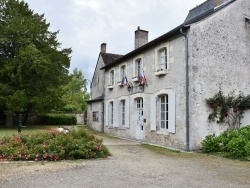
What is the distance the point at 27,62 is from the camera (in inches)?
756

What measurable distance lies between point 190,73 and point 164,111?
2.35 metres

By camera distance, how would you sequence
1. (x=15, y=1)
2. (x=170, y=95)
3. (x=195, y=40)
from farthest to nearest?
(x=15, y=1), (x=170, y=95), (x=195, y=40)

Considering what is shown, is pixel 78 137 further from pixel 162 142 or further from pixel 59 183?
pixel 162 142

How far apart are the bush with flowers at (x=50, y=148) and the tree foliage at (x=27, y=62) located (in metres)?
11.1

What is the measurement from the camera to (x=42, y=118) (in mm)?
27562

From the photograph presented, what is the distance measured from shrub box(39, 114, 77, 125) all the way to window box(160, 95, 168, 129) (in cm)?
1807

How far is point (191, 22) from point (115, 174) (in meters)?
7.06

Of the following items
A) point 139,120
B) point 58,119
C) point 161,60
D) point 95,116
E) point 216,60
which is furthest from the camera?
point 58,119

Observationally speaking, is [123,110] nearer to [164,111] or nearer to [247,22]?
[164,111]

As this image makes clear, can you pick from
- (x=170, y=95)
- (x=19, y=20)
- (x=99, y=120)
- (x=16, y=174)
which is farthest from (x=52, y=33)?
(x=16, y=174)

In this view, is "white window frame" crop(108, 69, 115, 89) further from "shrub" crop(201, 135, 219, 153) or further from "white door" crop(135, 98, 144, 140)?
"shrub" crop(201, 135, 219, 153)

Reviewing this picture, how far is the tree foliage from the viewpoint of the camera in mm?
18969

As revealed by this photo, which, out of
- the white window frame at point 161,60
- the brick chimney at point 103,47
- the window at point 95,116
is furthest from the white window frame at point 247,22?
the brick chimney at point 103,47

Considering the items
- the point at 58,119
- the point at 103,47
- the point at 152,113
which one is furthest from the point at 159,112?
the point at 58,119
